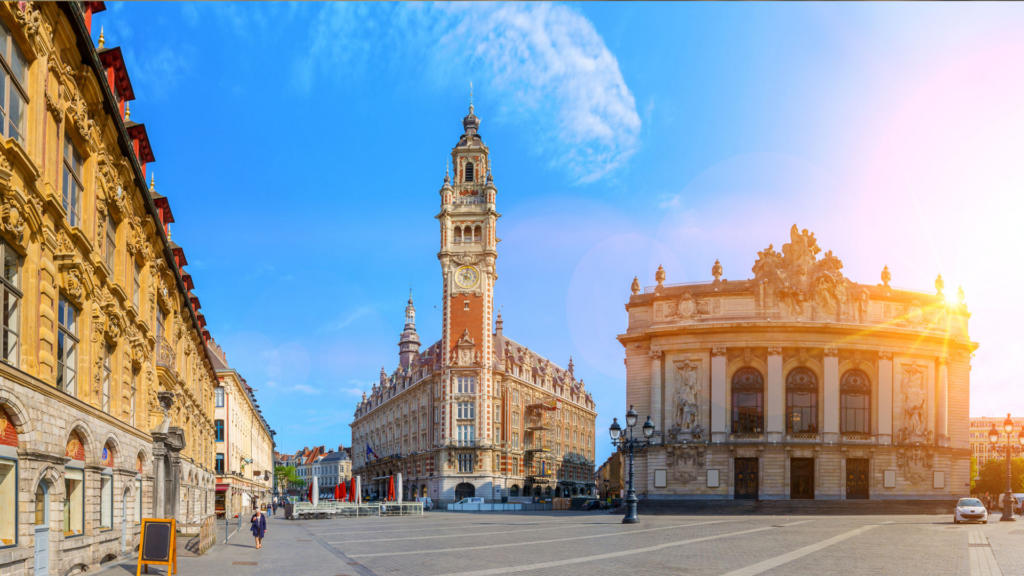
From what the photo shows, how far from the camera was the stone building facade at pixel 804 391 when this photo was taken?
65125 millimetres

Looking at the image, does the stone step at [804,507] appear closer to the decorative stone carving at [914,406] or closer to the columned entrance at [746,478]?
the columned entrance at [746,478]

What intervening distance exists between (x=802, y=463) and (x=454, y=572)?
170ft

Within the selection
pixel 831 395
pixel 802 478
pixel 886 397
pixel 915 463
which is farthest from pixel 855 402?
pixel 802 478

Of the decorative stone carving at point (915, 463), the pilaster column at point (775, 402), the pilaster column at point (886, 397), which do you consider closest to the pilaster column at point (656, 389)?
the pilaster column at point (775, 402)

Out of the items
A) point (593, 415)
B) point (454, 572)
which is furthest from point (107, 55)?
point (593, 415)

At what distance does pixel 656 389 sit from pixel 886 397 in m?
18.2

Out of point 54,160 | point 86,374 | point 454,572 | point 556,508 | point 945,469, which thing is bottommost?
point 556,508

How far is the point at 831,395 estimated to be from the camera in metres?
65.4

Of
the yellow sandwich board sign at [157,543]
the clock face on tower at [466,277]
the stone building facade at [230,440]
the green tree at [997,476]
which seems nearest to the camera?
the yellow sandwich board sign at [157,543]

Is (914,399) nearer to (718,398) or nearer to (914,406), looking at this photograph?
(914,406)

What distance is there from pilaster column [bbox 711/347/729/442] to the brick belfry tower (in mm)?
37573

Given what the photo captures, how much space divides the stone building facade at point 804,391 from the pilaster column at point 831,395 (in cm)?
8

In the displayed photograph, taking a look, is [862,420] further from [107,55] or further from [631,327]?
[107,55]

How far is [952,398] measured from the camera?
69125 millimetres
